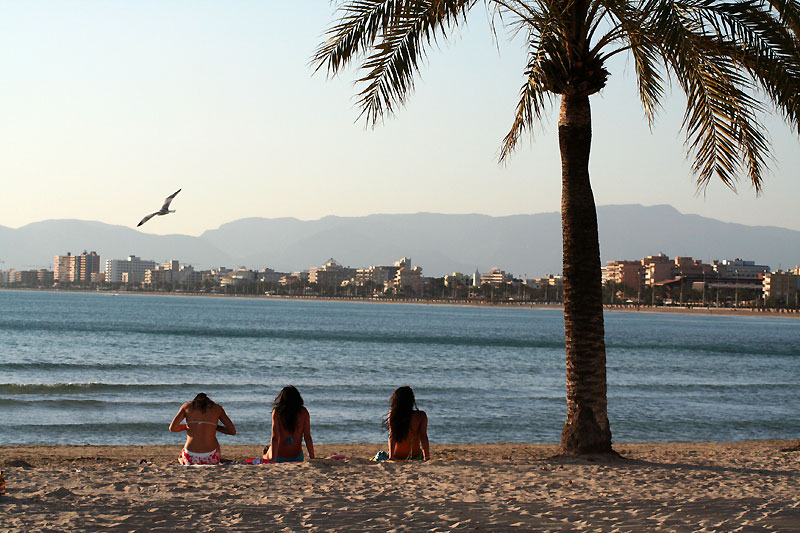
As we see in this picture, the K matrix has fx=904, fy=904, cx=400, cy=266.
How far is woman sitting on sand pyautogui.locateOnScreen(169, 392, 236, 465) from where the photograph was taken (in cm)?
933

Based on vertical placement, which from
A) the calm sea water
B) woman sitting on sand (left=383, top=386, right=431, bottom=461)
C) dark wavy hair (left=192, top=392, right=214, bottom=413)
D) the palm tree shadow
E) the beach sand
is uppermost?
dark wavy hair (left=192, top=392, right=214, bottom=413)

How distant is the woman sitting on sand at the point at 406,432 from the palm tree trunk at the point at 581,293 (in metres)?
1.70

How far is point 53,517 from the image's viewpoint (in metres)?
6.42

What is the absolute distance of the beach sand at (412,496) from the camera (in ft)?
21.4

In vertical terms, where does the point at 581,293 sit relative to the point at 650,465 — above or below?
above

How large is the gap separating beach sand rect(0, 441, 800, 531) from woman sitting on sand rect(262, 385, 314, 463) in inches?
17.5

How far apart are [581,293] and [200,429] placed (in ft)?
14.1

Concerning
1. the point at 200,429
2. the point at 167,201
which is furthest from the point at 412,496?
the point at 167,201

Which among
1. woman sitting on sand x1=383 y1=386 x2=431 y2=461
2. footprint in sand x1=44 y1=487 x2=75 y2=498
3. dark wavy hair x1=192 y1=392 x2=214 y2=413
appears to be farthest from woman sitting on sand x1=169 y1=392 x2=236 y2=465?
footprint in sand x1=44 y1=487 x2=75 y2=498

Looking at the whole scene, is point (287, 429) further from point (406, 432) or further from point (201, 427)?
point (406, 432)

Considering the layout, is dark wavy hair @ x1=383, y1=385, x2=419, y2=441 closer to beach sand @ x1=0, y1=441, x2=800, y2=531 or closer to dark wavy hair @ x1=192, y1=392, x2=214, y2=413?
beach sand @ x1=0, y1=441, x2=800, y2=531

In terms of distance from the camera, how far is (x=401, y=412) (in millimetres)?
9180

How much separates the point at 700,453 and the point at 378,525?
6527 mm

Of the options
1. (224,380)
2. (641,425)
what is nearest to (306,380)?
(224,380)
